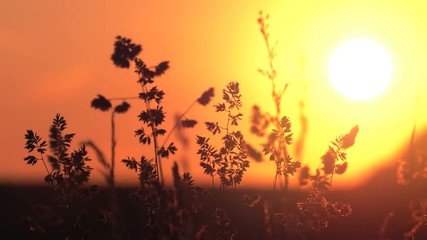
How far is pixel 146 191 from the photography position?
791cm

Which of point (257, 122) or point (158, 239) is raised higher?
point (257, 122)

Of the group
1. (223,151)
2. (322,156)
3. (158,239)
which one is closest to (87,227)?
(158,239)

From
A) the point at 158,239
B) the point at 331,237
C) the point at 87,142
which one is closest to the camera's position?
the point at 87,142

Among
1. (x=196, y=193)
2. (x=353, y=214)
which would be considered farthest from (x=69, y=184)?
(x=353, y=214)

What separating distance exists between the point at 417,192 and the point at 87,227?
384 centimetres

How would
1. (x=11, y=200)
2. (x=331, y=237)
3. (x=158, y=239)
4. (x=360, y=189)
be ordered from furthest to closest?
(x=11, y=200)
(x=360, y=189)
(x=331, y=237)
(x=158, y=239)

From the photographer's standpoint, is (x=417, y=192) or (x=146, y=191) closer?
(x=417, y=192)

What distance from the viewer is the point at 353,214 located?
1137 cm

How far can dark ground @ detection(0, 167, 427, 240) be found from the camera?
269 inches

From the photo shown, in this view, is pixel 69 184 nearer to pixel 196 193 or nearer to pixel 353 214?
pixel 196 193

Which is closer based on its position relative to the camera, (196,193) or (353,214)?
(196,193)

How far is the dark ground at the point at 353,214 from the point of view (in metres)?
6.84

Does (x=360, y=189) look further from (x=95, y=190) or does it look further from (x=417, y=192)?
(x=417, y=192)

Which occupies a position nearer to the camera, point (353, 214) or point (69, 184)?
point (69, 184)
